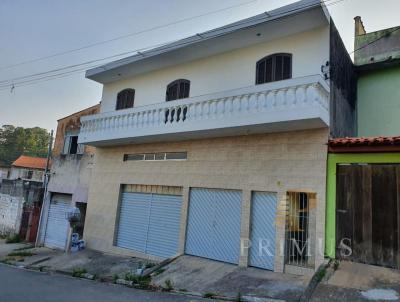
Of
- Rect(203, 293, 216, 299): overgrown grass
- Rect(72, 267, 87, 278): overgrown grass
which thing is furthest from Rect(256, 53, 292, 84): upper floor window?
Rect(72, 267, 87, 278): overgrown grass

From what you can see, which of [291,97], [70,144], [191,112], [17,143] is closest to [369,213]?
[291,97]

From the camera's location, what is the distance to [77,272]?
376 inches

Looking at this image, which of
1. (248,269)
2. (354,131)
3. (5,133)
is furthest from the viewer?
(5,133)

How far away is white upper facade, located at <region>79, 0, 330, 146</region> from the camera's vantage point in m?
8.13

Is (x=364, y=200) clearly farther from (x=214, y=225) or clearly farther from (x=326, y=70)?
(x=214, y=225)

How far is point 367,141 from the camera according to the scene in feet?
22.8

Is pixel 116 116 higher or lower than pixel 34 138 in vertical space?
lower

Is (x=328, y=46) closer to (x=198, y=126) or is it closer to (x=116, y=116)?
(x=198, y=126)

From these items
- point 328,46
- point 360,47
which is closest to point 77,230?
point 328,46

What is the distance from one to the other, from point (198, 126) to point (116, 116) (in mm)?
3805

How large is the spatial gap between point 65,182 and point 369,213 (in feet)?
41.7

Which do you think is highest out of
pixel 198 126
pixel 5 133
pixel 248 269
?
pixel 5 133

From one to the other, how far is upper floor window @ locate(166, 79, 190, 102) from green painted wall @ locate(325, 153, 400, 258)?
5444mm

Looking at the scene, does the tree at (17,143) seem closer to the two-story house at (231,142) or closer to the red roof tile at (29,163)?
the red roof tile at (29,163)
